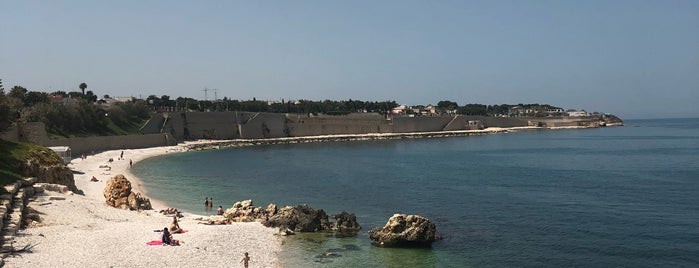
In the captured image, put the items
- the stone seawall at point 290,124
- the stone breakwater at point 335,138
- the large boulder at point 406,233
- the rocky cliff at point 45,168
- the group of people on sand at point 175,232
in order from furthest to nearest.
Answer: the stone seawall at point 290,124
the stone breakwater at point 335,138
the rocky cliff at point 45,168
the large boulder at point 406,233
the group of people on sand at point 175,232

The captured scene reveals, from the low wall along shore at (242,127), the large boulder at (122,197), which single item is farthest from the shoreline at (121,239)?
the low wall along shore at (242,127)

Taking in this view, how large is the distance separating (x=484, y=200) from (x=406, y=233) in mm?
15153

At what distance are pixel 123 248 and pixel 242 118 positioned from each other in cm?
10038

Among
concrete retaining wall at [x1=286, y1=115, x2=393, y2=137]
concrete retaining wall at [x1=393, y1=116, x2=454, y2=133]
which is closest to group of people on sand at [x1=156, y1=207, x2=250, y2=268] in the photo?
concrete retaining wall at [x1=286, y1=115, x2=393, y2=137]

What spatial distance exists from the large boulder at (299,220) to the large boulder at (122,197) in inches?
323

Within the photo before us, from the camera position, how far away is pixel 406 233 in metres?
25.5

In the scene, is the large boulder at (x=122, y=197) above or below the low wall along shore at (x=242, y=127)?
below

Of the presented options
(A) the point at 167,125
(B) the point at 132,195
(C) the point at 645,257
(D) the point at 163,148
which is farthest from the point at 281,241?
(A) the point at 167,125

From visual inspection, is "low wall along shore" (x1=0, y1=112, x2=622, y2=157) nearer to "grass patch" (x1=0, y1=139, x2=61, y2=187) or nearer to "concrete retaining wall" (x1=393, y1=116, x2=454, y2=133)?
"concrete retaining wall" (x1=393, y1=116, x2=454, y2=133)

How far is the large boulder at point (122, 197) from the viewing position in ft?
105

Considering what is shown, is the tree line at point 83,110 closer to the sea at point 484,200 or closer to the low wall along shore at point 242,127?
the low wall along shore at point 242,127

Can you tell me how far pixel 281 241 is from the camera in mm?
26078

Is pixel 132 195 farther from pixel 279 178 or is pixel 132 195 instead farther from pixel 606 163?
pixel 606 163

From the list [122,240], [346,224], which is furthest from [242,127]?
[122,240]
